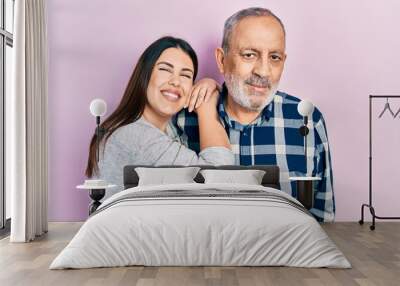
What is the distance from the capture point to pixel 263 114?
680cm

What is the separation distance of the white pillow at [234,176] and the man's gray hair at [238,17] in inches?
57.7

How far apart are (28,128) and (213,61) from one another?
2292mm

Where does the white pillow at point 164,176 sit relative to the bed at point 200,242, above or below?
above

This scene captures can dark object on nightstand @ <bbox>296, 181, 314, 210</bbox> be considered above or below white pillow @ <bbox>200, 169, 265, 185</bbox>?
below

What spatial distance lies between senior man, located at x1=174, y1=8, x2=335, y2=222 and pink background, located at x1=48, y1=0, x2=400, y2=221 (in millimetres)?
121

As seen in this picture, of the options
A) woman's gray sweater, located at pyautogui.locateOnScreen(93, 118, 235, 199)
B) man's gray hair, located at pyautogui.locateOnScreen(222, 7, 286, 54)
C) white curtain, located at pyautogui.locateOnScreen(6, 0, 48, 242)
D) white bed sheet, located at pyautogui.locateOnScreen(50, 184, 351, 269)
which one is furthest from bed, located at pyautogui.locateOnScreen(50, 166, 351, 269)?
man's gray hair, located at pyautogui.locateOnScreen(222, 7, 286, 54)

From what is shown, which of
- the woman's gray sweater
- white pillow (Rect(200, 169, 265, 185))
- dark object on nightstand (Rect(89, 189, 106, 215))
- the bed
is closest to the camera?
the bed

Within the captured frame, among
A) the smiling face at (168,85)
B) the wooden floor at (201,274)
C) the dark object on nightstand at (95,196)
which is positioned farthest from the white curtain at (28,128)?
the smiling face at (168,85)

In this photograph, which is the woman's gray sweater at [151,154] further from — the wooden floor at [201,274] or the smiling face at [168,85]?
the wooden floor at [201,274]

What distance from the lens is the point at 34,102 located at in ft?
19.4

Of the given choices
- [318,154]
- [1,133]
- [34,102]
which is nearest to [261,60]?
[318,154]

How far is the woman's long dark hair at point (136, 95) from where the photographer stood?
674 cm

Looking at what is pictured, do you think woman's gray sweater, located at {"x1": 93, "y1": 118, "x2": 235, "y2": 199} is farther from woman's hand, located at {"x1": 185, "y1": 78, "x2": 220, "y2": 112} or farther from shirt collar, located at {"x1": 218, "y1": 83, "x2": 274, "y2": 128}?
woman's hand, located at {"x1": 185, "y1": 78, "x2": 220, "y2": 112}

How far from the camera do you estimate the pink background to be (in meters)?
6.82
